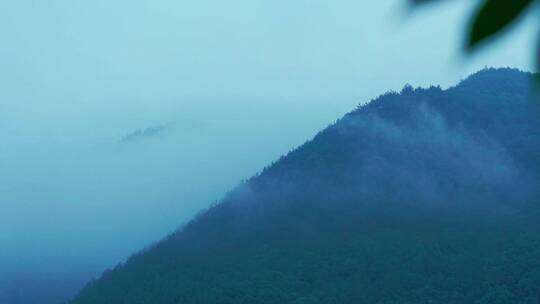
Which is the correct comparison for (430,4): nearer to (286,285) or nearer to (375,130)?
(286,285)

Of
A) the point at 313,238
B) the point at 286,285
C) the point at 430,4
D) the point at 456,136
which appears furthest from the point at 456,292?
the point at 430,4

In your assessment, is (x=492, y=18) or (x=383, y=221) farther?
(x=383, y=221)

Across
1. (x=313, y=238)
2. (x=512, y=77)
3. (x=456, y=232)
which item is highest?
(x=512, y=77)

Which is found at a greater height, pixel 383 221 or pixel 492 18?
pixel 383 221

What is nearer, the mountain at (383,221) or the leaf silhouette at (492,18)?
the leaf silhouette at (492,18)

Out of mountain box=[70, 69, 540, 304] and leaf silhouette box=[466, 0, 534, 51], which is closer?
leaf silhouette box=[466, 0, 534, 51]

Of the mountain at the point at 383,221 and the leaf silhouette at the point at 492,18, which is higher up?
the mountain at the point at 383,221

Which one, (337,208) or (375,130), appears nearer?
(337,208)

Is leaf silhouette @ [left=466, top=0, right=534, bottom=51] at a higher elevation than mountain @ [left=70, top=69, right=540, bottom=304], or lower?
lower
